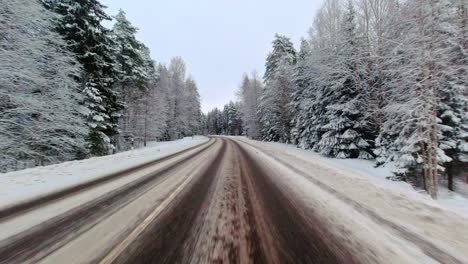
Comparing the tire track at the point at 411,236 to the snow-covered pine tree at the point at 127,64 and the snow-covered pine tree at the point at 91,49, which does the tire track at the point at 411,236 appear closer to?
the snow-covered pine tree at the point at 91,49

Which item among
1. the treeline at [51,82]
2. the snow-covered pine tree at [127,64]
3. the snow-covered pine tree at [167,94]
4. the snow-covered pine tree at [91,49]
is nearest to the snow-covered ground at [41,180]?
the treeline at [51,82]

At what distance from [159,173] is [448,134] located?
1344 centimetres

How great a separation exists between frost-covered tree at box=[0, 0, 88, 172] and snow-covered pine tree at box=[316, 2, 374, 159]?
15220 millimetres

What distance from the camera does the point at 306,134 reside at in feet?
74.6

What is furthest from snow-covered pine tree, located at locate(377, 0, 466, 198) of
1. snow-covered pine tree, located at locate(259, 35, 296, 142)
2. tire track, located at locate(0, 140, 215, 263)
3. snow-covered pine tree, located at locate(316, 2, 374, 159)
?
snow-covered pine tree, located at locate(259, 35, 296, 142)

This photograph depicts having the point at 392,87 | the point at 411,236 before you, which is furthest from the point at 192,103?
the point at 411,236

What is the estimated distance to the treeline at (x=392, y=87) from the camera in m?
9.45

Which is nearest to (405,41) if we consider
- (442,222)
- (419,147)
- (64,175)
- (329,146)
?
(419,147)

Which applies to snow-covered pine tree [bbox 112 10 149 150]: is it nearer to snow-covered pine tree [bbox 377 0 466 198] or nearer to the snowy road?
the snowy road

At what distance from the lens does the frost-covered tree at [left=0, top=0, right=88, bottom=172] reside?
9.47 m

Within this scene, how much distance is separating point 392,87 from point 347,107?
10.1ft

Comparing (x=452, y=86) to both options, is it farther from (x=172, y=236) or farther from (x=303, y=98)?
(x=303, y=98)

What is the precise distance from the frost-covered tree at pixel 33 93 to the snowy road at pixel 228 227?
21.8 feet

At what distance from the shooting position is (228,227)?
145 inches
